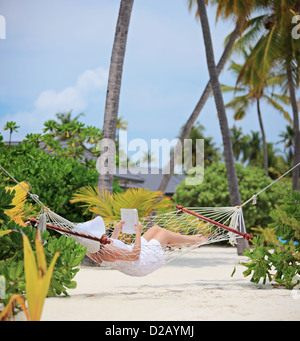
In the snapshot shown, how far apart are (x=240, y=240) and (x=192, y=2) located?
5.51 m

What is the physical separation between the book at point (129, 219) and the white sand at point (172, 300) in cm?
51

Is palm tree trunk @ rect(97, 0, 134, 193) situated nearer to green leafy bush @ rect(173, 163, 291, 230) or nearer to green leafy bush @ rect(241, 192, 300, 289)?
green leafy bush @ rect(241, 192, 300, 289)

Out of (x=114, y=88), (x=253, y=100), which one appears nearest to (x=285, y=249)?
(x=114, y=88)

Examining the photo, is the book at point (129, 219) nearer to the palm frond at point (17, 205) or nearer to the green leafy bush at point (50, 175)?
the palm frond at point (17, 205)

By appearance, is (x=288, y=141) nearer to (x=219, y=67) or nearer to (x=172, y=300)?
(x=219, y=67)

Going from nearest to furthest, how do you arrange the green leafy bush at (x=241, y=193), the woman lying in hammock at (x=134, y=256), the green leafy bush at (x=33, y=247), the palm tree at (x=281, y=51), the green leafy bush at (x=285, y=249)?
the green leafy bush at (x=33, y=247), the woman lying in hammock at (x=134, y=256), the green leafy bush at (x=285, y=249), the green leafy bush at (x=241, y=193), the palm tree at (x=281, y=51)

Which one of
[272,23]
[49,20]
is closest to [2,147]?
[272,23]

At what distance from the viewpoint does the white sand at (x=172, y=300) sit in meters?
2.59

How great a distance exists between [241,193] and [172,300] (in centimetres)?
732

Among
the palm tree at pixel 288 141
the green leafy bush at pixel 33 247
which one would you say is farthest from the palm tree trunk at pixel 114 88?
the palm tree at pixel 288 141

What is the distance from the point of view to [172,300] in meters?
3.14

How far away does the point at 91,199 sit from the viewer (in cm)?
534
